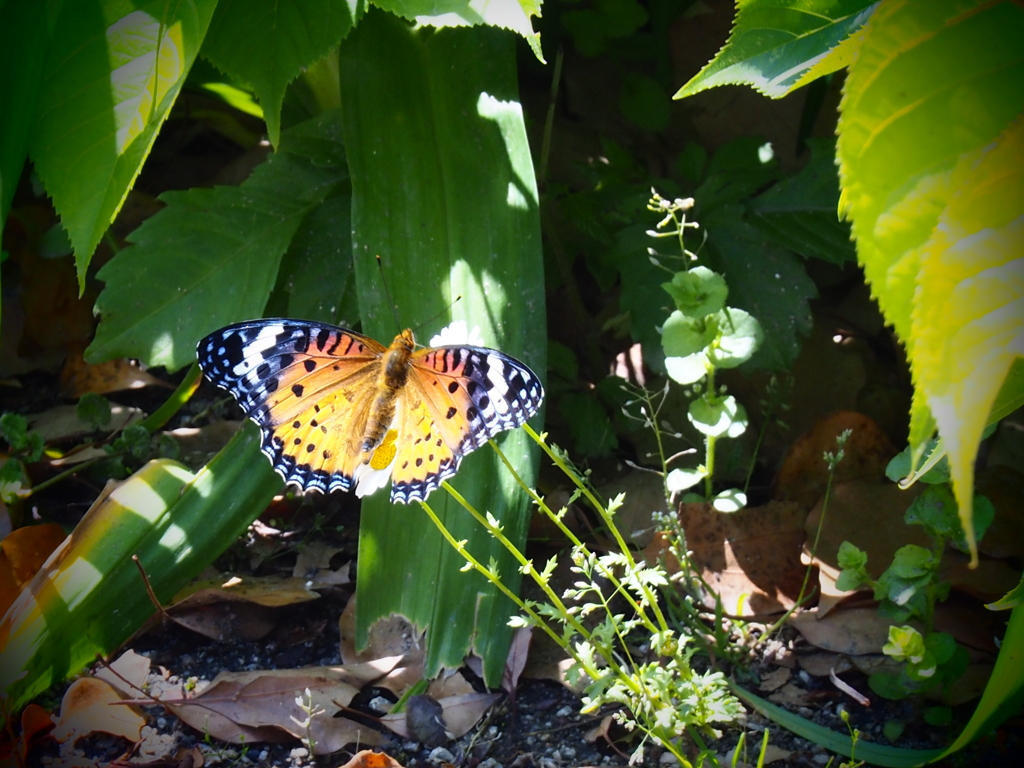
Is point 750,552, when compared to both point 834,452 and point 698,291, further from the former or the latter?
point 698,291

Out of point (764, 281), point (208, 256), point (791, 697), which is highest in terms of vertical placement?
point (208, 256)

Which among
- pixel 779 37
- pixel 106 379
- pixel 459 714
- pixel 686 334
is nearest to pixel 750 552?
pixel 686 334

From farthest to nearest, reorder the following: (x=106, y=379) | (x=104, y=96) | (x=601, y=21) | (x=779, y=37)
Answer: (x=106, y=379) → (x=601, y=21) → (x=104, y=96) → (x=779, y=37)

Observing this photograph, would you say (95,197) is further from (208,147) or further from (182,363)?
(208,147)

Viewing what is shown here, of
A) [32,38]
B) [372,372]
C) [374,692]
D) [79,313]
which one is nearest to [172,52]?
[32,38]

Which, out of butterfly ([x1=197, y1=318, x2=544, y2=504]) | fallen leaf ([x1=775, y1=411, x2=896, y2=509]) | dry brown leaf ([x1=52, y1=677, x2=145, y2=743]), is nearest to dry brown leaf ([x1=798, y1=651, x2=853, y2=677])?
fallen leaf ([x1=775, y1=411, x2=896, y2=509])

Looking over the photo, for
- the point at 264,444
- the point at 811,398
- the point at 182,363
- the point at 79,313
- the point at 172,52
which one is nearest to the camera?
the point at 172,52

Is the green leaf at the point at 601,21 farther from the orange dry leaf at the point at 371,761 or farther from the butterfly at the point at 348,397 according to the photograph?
the orange dry leaf at the point at 371,761
